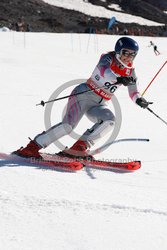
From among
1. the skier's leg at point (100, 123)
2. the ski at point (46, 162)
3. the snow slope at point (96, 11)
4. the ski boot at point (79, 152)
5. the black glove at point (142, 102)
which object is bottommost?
the snow slope at point (96, 11)

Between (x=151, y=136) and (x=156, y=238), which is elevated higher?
(x=156, y=238)

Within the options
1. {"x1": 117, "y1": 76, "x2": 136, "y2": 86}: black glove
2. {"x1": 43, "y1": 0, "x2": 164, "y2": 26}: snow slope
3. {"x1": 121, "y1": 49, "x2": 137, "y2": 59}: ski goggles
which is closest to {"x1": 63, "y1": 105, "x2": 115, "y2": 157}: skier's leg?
{"x1": 117, "y1": 76, "x2": 136, "y2": 86}: black glove

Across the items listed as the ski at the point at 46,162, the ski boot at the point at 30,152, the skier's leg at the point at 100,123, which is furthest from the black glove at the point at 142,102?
the ski boot at the point at 30,152

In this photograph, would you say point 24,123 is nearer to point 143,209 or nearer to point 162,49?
point 143,209

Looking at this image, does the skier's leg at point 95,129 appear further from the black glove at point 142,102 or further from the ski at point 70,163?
the black glove at point 142,102

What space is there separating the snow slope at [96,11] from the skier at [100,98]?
4727cm

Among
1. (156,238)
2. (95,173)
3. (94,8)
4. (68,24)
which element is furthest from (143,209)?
(94,8)

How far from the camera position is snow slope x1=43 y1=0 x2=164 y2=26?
51.5 meters

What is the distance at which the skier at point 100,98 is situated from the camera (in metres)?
5.30

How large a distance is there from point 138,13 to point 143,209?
5689cm

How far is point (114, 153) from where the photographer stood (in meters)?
6.12

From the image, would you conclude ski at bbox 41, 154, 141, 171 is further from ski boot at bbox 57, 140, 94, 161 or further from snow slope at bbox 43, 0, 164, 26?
snow slope at bbox 43, 0, 164, 26

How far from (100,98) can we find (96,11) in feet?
162

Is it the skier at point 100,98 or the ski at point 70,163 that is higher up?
the skier at point 100,98
